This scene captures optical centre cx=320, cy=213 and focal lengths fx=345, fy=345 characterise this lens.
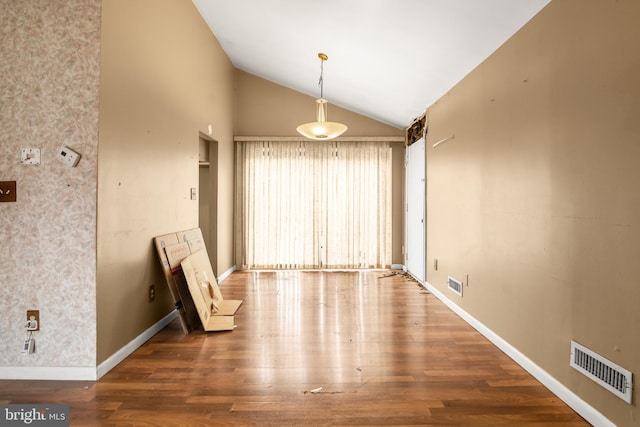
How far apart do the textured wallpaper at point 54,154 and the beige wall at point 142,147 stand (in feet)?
0.27

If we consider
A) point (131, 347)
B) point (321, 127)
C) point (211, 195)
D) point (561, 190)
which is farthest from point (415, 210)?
point (131, 347)

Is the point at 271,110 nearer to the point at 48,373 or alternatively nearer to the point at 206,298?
the point at 206,298

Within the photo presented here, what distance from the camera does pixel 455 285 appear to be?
3.95m

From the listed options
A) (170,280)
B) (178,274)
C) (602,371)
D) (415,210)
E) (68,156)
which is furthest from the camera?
(415,210)

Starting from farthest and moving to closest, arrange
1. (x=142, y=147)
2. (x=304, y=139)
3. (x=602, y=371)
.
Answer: (x=304, y=139) → (x=142, y=147) → (x=602, y=371)

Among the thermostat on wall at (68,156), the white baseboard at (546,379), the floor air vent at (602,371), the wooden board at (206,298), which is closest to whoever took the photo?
the floor air vent at (602,371)

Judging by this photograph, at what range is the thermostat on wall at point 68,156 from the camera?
7.63 feet

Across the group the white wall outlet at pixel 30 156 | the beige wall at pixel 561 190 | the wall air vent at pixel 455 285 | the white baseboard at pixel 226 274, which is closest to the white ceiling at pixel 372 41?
the beige wall at pixel 561 190

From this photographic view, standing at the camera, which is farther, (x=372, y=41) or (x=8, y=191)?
(x=372, y=41)

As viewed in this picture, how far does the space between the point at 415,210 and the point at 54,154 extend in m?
4.75

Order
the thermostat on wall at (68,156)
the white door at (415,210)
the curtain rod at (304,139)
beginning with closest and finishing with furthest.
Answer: the thermostat on wall at (68,156) < the white door at (415,210) < the curtain rod at (304,139)

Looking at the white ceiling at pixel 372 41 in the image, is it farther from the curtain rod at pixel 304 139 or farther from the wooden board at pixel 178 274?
the wooden board at pixel 178 274

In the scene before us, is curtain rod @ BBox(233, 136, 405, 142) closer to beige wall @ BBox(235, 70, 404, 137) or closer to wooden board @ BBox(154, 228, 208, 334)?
beige wall @ BBox(235, 70, 404, 137)

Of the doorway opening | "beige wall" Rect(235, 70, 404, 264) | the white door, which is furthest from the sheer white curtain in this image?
the doorway opening
